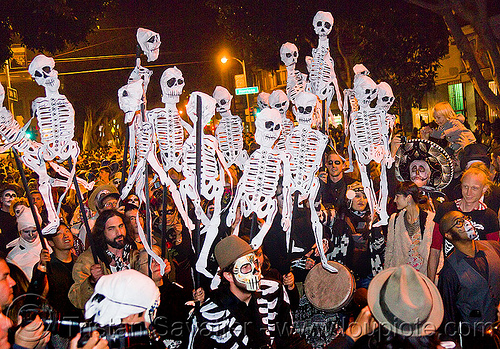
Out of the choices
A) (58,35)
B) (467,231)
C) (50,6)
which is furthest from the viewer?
(58,35)

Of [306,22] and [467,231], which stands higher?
[306,22]

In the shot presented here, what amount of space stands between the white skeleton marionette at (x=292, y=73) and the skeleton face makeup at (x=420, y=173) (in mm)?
2135

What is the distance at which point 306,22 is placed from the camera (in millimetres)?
13680

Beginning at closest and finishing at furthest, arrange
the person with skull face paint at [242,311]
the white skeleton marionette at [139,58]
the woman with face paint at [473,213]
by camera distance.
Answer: the person with skull face paint at [242,311] → the woman with face paint at [473,213] → the white skeleton marionette at [139,58]

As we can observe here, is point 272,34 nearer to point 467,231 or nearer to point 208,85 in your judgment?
point 467,231

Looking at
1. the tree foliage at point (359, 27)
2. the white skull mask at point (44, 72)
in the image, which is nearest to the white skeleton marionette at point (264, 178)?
the white skull mask at point (44, 72)

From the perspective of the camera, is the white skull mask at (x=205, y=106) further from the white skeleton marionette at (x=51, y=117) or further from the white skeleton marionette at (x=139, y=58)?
the white skeleton marionette at (x=51, y=117)

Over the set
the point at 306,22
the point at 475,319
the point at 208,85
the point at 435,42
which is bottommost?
the point at 475,319

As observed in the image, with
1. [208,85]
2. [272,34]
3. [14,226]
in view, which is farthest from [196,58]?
[14,226]

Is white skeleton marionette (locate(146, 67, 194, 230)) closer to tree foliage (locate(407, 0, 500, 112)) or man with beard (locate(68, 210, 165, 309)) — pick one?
man with beard (locate(68, 210, 165, 309))

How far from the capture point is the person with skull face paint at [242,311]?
3.38 metres

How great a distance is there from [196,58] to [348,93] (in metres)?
Result: 37.8

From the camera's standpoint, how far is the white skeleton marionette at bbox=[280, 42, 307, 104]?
24.6ft

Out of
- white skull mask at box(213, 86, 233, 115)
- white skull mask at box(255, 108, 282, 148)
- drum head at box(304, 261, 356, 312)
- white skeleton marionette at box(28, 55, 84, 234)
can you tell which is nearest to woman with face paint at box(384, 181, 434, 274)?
drum head at box(304, 261, 356, 312)
